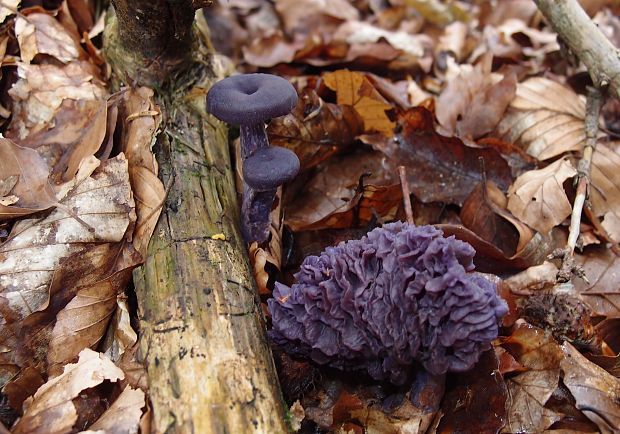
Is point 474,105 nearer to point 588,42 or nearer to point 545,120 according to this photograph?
point 545,120

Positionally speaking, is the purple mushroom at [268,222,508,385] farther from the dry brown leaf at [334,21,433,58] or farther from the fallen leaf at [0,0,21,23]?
the dry brown leaf at [334,21,433,58]

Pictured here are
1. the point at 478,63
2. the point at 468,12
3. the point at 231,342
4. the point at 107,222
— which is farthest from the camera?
the point at 468,12

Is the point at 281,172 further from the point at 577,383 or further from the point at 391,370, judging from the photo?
the point at 577,383

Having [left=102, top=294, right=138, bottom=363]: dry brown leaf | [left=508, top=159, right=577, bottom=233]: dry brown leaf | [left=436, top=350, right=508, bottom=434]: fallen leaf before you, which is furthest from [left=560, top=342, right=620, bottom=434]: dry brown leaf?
Result: [left=102, top=294, right=138, bottom=363]: dry brown leaf

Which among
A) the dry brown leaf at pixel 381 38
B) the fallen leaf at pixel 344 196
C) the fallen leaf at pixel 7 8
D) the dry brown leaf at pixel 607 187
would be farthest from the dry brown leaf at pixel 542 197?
the fallen leaf at pixel 7 8

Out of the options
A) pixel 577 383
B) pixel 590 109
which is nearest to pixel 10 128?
pixel 577 383
